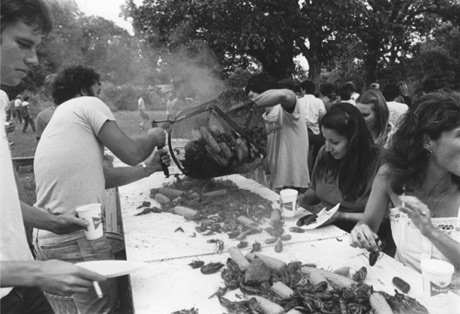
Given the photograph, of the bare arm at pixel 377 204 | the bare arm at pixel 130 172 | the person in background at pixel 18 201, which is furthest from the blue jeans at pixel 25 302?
the bare arm at pixel 377 204

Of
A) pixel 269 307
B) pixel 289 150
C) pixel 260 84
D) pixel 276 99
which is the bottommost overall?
pixel 269 307

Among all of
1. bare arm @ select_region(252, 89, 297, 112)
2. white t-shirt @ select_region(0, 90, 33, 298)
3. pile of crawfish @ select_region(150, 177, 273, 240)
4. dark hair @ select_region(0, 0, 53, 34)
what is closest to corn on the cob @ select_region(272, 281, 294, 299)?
pile of crawfish @ select_region(150, 177, 273, 240)

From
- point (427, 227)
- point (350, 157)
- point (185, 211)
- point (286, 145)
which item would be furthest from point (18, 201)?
point (286, 145)

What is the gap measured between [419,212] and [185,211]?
1767 millimetres

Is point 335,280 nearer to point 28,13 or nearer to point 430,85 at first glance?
point 28,13

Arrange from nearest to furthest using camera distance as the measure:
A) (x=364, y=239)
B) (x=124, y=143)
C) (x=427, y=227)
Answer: (x=427, y=227) → (x=364, y=239) → (x=124, y=143)

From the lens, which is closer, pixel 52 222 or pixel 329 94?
pixel 52 222

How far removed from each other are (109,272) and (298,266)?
98cm

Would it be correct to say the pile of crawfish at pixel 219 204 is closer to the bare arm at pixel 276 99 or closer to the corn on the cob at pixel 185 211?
the corn on the cob at pixel 185 211

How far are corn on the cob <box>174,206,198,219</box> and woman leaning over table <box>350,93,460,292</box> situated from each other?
4.21 ft

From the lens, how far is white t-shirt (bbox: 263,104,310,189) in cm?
451

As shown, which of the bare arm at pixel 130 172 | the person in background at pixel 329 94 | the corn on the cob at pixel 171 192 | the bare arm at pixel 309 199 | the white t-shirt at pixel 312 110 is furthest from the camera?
the person in background at pixel 329 94

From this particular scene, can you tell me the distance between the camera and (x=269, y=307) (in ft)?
5.23

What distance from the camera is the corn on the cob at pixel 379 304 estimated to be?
152 centimetres
